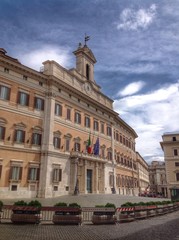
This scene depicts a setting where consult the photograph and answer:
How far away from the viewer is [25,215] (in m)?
10.3

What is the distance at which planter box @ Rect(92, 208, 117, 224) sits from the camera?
11031 millimetres

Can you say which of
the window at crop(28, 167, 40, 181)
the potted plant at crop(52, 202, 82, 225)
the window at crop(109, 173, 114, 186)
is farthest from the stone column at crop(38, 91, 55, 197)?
the window at crop(109, 173, 114, 186)

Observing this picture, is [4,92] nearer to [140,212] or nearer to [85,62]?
[85,62]

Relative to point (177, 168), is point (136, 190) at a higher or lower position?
lower

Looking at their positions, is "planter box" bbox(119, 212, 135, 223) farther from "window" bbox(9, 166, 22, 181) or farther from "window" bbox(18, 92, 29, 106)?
"window" bbox(18, 92, 29, 106)

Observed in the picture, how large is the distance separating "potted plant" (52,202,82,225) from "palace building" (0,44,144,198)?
37.3 feet

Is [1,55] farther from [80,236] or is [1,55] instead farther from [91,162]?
[80,236]

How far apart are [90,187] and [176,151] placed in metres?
32.3

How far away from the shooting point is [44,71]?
2723 cm

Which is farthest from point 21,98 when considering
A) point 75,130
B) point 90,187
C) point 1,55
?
point 90,187

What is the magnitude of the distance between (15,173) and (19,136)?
3.68m

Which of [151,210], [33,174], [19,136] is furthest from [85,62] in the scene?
[151,210]

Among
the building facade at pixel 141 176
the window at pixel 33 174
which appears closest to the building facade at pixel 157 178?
the building facade at pixel 141 176

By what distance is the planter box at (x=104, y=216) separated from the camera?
36.2ft
